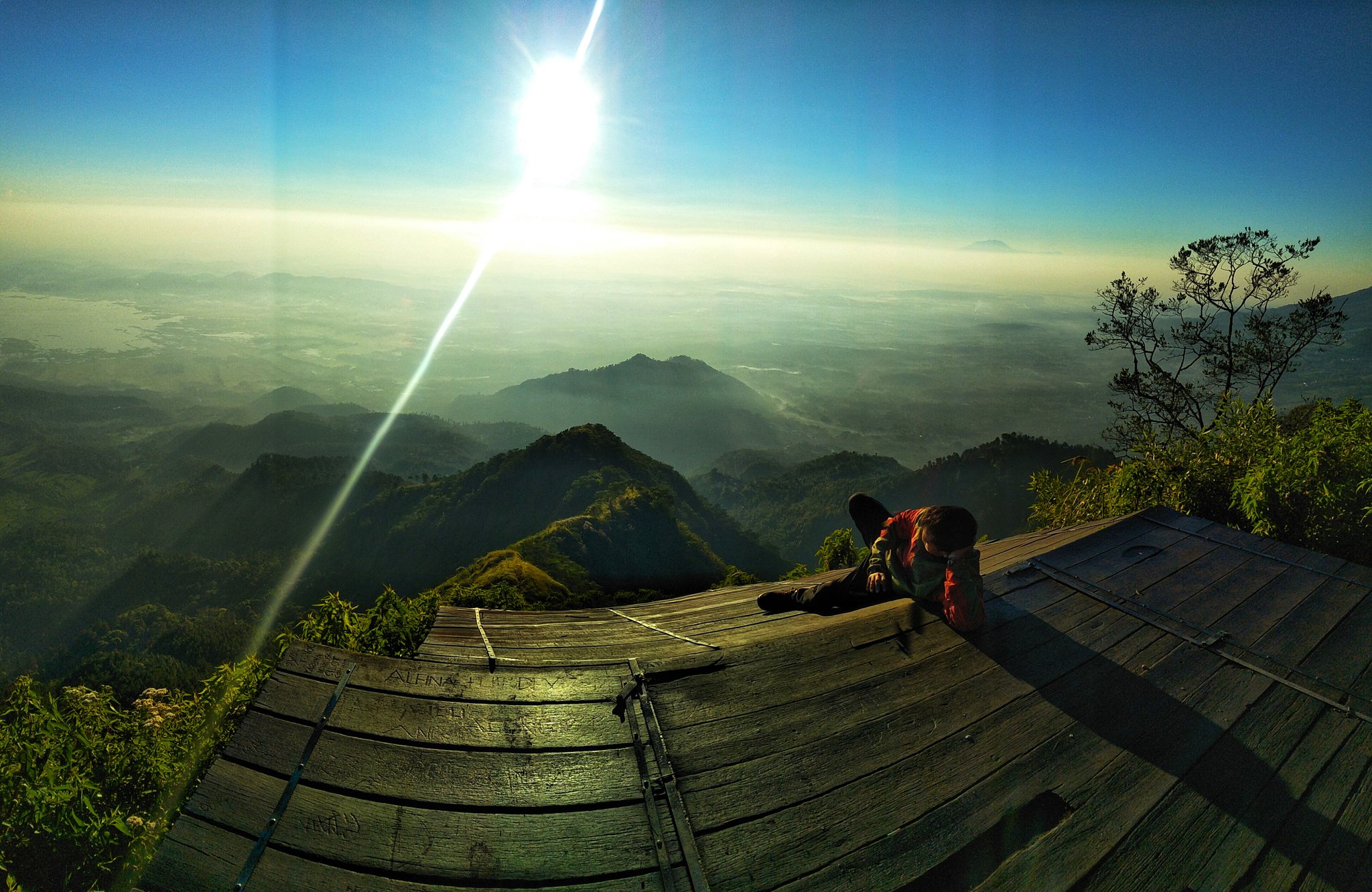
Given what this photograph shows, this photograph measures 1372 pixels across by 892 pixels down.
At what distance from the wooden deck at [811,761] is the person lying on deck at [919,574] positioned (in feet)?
0.66

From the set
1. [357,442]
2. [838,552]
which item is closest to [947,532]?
[838,552]

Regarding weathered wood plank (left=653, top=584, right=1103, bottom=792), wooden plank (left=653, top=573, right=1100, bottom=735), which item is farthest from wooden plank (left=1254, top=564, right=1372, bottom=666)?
weathered wood plank (left=653, top=584, right=1103, bottom=792)

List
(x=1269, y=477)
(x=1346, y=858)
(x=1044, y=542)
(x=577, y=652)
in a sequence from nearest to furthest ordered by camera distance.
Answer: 1. (x=1346, y=858)
2. (x=577, y=652)
3. (x=1044, y=542)
4. (x=1269, y=477)

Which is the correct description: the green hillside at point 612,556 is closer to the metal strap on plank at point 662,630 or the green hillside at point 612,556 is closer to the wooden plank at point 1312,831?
the metal strap on plank at point 662,630

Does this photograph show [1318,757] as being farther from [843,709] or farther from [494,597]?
[494,597]

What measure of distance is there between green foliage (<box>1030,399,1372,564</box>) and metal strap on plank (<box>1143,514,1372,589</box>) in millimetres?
1466

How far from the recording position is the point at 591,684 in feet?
10.9

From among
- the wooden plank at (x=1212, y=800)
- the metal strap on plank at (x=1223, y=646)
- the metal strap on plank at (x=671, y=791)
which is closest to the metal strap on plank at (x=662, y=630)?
the metal strap on plank at (x=671, y=791)

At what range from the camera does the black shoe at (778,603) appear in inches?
192

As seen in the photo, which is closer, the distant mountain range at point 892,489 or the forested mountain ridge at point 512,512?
the forested mountain ridge at point 512,512

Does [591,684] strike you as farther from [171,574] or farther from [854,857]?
[171,574]

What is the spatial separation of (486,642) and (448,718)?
89 centimetres

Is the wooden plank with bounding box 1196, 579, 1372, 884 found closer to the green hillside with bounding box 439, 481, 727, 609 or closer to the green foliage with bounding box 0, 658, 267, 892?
the green foliage with bounding box 0, 658, 267, 892

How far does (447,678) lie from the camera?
3240 mm
